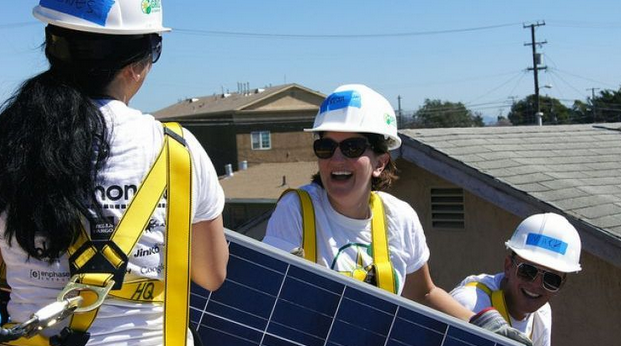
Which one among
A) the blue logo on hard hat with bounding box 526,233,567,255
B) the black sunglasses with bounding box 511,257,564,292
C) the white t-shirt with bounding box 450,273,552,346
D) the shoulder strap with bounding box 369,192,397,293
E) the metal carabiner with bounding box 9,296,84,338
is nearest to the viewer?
the metal carabiner with bounding box 9,296,84,338

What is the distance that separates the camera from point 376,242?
11.4 feet

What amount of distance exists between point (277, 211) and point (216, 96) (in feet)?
184

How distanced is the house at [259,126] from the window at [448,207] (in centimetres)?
3959

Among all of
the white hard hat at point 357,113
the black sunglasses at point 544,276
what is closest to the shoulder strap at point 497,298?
the black sunglasses at point 544,276

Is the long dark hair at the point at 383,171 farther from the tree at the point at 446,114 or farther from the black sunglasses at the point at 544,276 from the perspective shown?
the tree at the point at 446,114

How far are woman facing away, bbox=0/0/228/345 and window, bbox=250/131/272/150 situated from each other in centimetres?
4794

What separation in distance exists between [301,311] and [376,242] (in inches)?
30.3

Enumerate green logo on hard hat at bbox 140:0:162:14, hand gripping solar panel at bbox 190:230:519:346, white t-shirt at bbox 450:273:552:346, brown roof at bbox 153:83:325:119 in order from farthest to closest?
brown roof at bbox 153:83:325:119
white t-shirt at bbox 450:273:552:346
hand gripping solar panel at bbox 190:230:519:346
green logo on hard hat at bbox 140:0:162:14

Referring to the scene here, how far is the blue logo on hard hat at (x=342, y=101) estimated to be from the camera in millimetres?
3535

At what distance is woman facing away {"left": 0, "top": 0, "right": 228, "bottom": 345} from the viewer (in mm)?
1912

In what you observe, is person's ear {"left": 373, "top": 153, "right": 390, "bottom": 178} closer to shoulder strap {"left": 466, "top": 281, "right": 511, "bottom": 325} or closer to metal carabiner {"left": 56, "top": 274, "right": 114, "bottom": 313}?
shoulder strap {"left": 466, "top": 281, "right": 511, "bottom": 325}

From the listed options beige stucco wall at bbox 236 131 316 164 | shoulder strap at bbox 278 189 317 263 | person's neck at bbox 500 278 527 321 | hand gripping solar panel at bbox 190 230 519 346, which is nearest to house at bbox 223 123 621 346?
person's neck at bbox 500 278 527 321

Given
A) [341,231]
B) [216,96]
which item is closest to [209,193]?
[341,231]

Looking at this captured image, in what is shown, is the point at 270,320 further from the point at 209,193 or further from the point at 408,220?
the point at 408,220
